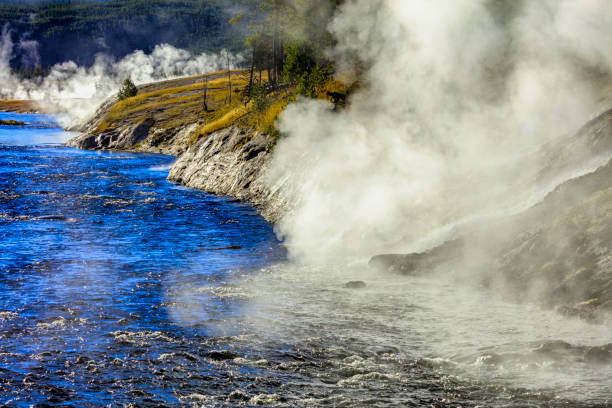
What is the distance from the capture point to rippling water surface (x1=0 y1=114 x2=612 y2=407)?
10.7 m

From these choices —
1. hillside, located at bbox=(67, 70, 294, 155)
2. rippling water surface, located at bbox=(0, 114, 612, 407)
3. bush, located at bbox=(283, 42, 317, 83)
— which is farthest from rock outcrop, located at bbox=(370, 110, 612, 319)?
hillside, located at bbox=(67, 70, 294, 155)

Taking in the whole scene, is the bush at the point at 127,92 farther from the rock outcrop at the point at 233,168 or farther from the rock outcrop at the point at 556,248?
the rock outcrop at the point at 556,248

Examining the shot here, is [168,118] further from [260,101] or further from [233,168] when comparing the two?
[233,168]

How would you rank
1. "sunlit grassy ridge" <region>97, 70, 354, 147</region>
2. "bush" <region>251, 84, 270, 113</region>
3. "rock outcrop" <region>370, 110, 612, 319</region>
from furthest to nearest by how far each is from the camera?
"bush" <region>251, 84, 270, 113</region> < "sunlit grassy ridge" <region>97, 70, 354, 147</region> < "rock outcrop" <region>370, 110, 612, 319</region>

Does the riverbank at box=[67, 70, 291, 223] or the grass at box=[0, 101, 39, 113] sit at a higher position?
the grass at box=[0, 101, 39, 113]

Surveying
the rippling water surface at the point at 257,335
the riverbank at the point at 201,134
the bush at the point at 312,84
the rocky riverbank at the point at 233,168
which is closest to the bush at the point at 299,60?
the riverbank at the point at 201,134

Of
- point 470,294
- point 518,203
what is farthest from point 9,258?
point 518,203

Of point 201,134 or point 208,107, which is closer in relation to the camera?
point 201,134

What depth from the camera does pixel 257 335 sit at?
13469 millimetres

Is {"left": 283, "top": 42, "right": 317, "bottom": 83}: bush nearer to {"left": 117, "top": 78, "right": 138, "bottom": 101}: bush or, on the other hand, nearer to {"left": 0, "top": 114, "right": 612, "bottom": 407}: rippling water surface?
{"left": 0, "top": 114, "right": 612, "bottom": 407}: rippling water surface

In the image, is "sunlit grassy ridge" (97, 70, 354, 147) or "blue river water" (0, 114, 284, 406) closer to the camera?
"blue river water" (0, 114, 284, 406)

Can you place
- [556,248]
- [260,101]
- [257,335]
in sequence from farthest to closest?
[260,101]
[556,248]
[257,335]

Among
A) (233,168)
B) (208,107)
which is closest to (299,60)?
(233,168)

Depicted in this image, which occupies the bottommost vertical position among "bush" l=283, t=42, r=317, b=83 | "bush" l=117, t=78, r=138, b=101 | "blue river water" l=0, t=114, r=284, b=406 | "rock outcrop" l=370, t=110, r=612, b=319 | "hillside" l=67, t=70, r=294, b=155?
"blue river water" l=0, t=114, r=284, b=406
